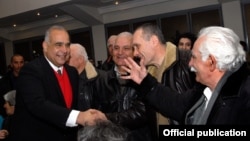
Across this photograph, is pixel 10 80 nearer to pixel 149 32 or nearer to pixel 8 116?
pixel 8 116

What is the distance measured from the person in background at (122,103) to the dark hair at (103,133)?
0.97 metres

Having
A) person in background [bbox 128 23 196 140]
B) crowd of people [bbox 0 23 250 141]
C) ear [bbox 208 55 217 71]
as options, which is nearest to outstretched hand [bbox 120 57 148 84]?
crowd of people [bbox 0 23 250 141]

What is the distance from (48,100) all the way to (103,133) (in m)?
1.06

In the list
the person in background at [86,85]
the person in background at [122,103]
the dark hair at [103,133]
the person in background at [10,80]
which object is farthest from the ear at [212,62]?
the person in background at [10,80]

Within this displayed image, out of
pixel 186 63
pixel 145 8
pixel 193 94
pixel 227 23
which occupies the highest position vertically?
pixel 145 8

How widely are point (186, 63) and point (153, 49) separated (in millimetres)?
256

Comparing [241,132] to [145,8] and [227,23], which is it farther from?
[145,8]

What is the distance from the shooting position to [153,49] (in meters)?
2.37

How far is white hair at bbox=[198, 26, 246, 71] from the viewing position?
5.07 feet

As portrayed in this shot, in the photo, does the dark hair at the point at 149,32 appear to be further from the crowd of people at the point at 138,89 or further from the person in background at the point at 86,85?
the person in background at the point at 86,85

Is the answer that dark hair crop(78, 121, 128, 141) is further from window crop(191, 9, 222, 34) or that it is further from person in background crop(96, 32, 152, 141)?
window crop(191, 9, 222, 34)

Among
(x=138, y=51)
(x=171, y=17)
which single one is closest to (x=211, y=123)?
(x=138, y=51)

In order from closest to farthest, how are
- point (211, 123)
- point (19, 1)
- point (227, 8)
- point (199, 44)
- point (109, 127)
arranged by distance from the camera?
point (109, 127), point (211, 123), point (199, 44), point (227, 8), point (19, 1)

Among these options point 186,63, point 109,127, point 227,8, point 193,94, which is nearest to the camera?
point 109,127
